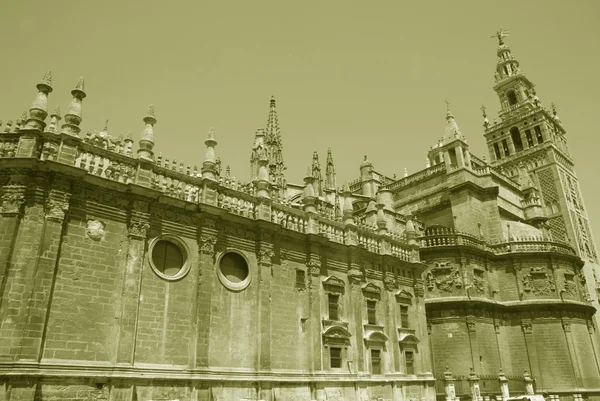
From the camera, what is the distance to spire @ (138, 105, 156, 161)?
60.2 feet

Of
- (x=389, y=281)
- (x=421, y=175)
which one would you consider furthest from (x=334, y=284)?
(x=421, y=175)

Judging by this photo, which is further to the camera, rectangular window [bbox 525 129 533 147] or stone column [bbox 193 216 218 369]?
rectangular window [bbox 525 129 533 147]

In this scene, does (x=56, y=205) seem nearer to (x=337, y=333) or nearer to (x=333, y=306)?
(x=333, y=306)

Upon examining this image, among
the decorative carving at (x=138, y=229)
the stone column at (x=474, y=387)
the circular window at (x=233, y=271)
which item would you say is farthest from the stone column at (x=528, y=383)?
the decorative carving at (x=138, y=229)

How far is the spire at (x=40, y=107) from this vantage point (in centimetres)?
1619

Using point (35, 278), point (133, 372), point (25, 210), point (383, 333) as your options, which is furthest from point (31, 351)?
point (383, 333)

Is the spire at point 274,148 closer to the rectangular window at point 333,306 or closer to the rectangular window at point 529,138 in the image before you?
the rectangular window at point 333,306

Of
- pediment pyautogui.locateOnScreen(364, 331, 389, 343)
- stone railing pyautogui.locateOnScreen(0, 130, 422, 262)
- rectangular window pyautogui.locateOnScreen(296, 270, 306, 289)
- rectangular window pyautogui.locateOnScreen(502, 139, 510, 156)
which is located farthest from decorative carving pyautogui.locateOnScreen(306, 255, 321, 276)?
rectangular window pyautogui.locateOnScreen(502, 139, 510, 156)

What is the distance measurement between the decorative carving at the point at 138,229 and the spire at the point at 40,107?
457 centimetres

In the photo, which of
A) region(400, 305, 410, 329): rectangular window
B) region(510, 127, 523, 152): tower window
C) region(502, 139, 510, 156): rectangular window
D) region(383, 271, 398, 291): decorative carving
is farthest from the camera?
region(502, 139, 510, 156): rectangular window

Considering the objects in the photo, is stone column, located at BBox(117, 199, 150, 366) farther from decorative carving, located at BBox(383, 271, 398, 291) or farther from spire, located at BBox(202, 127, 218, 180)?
decorative carving, located at BBox(383, 271, 398, 291)

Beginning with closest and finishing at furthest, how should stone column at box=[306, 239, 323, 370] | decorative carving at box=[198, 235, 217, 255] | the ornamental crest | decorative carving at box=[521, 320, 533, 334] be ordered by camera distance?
decorative carving at box=[198, 235, 217, 255] → stone column at box=[306, 239, 323, 370] → the ornamental crest → decorative carving at box=[521, 320, 533, 334]

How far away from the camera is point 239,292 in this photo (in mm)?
19781

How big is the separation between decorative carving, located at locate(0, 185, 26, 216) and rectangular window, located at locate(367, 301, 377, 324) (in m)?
16.9
